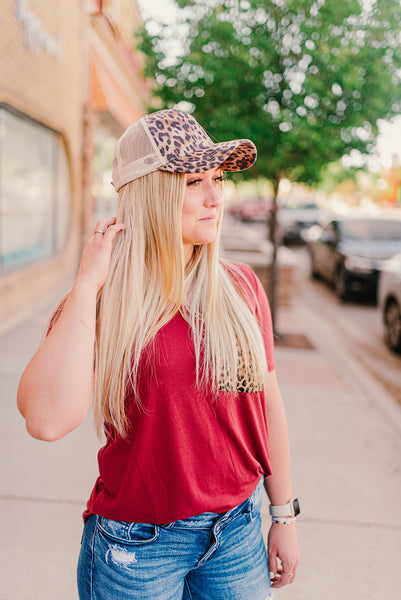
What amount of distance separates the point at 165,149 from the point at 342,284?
10.3m

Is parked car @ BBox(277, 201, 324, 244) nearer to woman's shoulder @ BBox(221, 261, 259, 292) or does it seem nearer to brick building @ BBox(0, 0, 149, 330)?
brick building @ BBox(0, 0, 149, 330)

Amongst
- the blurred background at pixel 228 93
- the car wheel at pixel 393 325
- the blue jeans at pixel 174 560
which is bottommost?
the car wheel at pixel 393 325

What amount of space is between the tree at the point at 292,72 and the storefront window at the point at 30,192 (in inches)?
103

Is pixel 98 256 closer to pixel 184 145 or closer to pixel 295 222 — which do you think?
pixel 184 145

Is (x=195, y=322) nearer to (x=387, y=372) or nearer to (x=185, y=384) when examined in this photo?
(x=185, y=384)

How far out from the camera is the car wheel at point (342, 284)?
11278mm

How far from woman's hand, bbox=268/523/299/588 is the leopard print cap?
1.07 meters

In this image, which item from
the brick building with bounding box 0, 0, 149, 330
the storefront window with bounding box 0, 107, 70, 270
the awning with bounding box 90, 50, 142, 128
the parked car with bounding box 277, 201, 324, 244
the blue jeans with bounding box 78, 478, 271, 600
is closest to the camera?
the blue jeans with bounding box 78, 478, 271, 600

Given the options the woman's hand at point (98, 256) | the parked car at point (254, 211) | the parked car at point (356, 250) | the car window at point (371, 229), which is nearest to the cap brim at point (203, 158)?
the woman's hand at point (98, 256)

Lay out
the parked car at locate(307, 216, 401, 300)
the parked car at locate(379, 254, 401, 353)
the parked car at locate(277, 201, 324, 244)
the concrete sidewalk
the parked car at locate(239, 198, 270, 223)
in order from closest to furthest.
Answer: the concrete sidewalk → the parked car at locate(379, 254, 401, 353) → the parked car at locate(307, 216, 401, 300) → the parked car at locate(277, 201, 324, 244) → the parked car at locate(239, 198, 270, 223)

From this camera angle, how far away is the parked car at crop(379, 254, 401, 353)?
25.0 feet

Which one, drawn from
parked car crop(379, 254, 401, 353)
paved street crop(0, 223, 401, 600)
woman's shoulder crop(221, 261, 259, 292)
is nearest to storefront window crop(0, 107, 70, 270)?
paved street crop(0, 223, 401, 600)

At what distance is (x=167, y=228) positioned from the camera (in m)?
1.50

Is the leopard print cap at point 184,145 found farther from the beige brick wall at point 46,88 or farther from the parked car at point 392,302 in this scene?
the parked car at point 392,302
